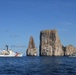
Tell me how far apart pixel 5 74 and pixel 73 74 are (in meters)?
16.1

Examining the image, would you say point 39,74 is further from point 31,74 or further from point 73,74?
point 73,74

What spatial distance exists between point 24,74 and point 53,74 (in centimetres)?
678

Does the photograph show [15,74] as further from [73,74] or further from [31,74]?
[73,74]

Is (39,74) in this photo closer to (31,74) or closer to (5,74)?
(31,74)

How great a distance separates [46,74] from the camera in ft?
248

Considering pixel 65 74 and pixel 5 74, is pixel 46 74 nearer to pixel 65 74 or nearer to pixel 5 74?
pixel 65 74

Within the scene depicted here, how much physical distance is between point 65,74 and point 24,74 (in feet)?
31.6

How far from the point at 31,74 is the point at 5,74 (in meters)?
6.29

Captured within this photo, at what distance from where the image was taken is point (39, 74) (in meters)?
75.8

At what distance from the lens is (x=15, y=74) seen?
252ft

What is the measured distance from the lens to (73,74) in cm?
7612

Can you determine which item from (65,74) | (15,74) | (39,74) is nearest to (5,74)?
(15,74)

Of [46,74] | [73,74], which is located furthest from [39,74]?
[73,74]

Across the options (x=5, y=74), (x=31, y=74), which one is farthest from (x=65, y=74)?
(x=5, y=74)
